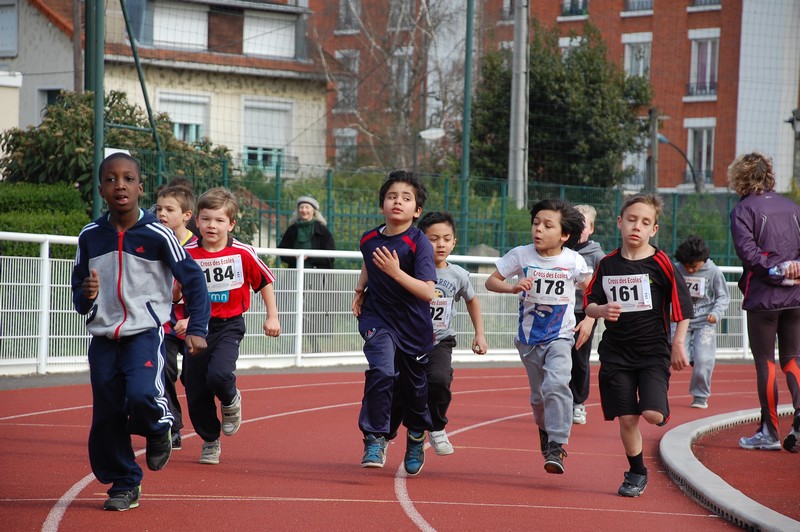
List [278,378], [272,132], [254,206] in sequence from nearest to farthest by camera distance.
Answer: [278,378]
[254,206]
[272,132]

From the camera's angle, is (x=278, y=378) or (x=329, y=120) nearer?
(x=278, y=378)

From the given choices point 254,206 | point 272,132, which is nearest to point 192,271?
point 254,206

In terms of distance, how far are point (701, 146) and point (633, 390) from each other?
41.1m

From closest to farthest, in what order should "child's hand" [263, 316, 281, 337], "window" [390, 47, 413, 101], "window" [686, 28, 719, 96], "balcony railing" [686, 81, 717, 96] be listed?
"child's hand" [263, 316, 281, 337]
"window" [390, 47, 413, 101]
"window" [686, 28, 719, 96]
"balcony railing" [686, 81, 717, 96]

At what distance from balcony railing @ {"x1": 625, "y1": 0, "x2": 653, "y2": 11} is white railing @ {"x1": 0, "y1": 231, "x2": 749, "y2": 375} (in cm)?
2818

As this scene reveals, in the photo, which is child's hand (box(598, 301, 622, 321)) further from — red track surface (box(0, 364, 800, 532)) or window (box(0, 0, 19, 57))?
window (box(0, 0, 19, 57))

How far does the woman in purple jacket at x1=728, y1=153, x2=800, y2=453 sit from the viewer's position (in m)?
9.68

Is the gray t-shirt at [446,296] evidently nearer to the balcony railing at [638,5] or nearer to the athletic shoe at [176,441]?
the athletic shoe at [176,441]

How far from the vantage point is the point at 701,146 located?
1871 inches

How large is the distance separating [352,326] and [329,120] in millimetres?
31228

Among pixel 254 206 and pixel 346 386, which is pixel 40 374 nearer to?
pixel 346 386

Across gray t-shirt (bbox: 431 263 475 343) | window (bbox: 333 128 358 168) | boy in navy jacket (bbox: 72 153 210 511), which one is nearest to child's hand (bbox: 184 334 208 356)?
boy in navy jacket (bbox: 72 153 210 511)

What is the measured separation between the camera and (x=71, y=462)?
8.51 metres

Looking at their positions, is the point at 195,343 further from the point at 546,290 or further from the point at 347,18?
the point at 347,18
